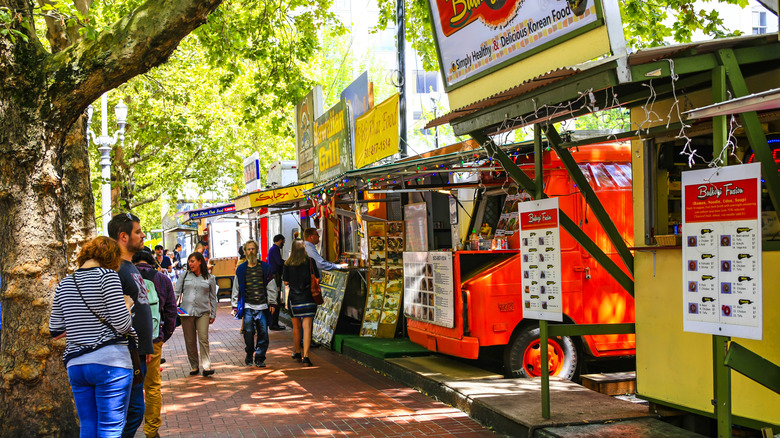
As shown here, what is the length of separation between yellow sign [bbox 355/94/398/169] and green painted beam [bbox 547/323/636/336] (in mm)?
5065

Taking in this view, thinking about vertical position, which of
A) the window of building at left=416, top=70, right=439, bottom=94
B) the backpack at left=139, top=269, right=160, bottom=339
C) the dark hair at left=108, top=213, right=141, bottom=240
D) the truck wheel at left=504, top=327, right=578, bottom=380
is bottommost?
the truck wheel at left=504, top=327, right=578, bottom=380

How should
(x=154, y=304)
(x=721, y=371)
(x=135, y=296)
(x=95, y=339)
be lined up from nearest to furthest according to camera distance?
(x=721, y=371) → (x=95, y=339) → (x=135, y=296) → (x=154, y=304)

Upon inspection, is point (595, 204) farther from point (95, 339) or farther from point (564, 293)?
point (95, 339)

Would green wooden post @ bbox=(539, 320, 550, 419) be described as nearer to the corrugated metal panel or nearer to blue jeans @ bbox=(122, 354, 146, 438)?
the corrugated metal panel

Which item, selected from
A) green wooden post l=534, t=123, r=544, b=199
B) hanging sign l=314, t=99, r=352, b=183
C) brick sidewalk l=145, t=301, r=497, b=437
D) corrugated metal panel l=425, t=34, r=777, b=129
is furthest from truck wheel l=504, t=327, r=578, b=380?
hanging sign l=314, t=99, r=352, b=183

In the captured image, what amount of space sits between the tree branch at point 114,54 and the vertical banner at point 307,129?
974 centimetres

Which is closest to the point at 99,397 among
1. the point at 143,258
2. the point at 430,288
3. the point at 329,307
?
the point at 143,258

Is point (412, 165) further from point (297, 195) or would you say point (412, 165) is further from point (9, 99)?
point (297, 195)

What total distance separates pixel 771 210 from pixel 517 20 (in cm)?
251

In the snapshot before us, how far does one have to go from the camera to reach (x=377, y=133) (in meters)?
12.0

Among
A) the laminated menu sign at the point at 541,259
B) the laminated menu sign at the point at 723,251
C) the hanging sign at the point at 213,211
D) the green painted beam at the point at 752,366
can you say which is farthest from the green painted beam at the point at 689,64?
the hanging sign at the point at 213,211

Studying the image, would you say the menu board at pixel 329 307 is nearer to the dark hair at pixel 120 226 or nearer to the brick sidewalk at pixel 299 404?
the brick sidewalk at pixel 299 404

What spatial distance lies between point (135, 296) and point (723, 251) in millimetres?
4031

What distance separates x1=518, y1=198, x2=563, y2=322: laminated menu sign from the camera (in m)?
6.59
